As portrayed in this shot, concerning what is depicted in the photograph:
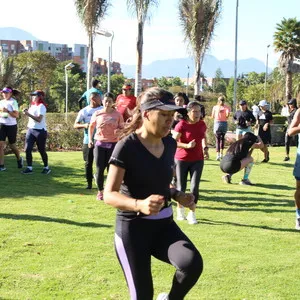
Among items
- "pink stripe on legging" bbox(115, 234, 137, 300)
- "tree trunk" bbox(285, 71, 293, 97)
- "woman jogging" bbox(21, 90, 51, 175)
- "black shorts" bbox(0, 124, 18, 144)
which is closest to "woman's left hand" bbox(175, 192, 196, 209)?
"pink stripe on legging" bbox(115, 234, 137, 300)

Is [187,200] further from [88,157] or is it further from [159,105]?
[88,157]

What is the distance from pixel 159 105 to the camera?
343 cm

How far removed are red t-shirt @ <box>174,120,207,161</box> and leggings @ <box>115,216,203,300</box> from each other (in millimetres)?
3881

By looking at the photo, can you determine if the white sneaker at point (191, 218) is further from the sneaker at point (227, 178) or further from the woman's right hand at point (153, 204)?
the woman's right hand at point (153, 204)

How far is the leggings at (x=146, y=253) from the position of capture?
341 cm

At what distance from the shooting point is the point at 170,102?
138 inches

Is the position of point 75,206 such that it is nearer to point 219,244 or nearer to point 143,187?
point 219,244

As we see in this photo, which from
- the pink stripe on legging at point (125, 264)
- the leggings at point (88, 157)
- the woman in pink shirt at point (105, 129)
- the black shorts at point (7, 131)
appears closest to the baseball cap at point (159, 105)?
the pink stripe on legging at point (125, 264)

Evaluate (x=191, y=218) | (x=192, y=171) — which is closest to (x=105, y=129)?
(x=192, y=171)

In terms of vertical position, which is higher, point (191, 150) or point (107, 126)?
point (107, 126)

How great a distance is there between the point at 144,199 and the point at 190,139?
13.6 ft

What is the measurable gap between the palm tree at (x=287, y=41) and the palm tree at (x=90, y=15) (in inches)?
793

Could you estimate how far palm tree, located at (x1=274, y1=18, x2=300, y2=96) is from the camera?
43.2 meters

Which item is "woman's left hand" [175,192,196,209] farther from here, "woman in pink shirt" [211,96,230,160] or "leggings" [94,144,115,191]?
"woman in pink shirt" [211,96,230,160]
